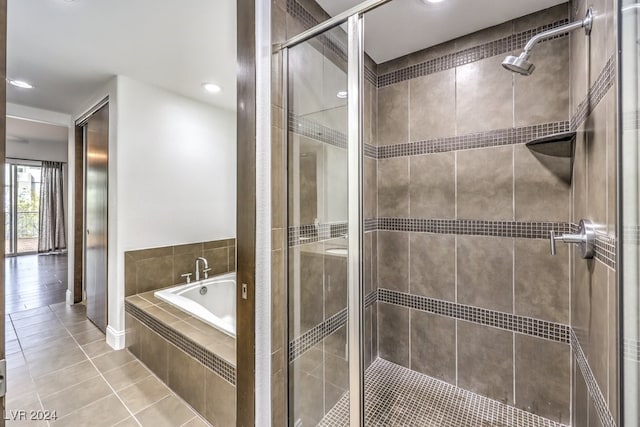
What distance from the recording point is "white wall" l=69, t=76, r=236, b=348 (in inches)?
95.6

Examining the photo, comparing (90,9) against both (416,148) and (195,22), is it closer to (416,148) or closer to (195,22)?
(195,22)

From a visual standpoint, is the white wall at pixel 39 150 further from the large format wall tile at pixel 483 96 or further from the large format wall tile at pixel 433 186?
the large format wall tile at pixel 483 96

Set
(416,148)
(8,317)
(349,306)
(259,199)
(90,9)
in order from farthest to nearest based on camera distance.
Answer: (8,317) < (416,148) < (90,9) < (259,199) < (349,306)

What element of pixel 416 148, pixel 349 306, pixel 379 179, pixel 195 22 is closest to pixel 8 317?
pixel 195 22

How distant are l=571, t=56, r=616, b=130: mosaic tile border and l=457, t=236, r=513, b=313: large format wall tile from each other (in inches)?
29.7

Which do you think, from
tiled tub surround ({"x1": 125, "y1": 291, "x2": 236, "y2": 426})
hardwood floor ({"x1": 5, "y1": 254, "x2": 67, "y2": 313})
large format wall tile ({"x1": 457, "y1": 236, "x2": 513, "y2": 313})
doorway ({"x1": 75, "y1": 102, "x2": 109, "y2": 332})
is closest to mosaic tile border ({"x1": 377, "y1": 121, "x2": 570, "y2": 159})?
large format wall tile ({"x1": 457, "y1": 236, "x2": 513, "y2": 313})

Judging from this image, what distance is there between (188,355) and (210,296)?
1.18 meters

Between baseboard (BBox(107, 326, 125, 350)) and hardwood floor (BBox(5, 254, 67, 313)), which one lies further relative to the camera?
hardwood floor (BBox(5, 254, 67, 313))

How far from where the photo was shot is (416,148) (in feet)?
6.83

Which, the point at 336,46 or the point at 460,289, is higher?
the point at 336,46

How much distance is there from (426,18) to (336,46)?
0.91m

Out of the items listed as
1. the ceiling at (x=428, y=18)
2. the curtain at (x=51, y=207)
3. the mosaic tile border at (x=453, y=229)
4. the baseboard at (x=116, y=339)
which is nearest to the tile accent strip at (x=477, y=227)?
the mosaic tile border at (x=453, y=229)

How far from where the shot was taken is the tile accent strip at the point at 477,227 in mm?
Result: 1646

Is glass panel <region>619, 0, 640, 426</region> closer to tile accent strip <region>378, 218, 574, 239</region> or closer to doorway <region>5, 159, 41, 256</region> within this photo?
tile accent strip <region>378, 218, 574, 239</region>
